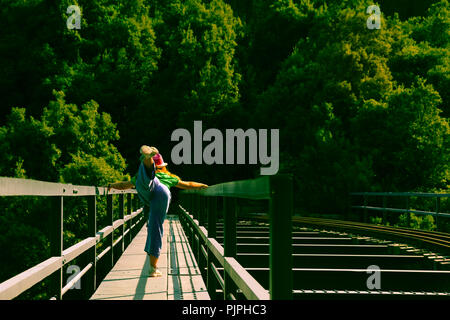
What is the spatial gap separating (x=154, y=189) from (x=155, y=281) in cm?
106

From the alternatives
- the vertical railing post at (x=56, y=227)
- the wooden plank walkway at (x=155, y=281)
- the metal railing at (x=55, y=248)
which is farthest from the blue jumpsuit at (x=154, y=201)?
the vertical railing post at (x=56, y=227)

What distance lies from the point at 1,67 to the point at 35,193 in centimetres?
4676

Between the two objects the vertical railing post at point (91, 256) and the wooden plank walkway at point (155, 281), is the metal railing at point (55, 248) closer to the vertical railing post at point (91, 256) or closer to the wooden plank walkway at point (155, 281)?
the vertical railing post at point (91, 256)

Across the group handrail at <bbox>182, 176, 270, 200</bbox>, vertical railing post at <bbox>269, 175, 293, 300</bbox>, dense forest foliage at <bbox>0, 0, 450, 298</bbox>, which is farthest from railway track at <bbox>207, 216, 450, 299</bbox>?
dense forest foliage at <bbox>0, 0, 450, 298</bbox>

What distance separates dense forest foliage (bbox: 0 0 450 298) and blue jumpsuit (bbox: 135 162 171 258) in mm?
20256

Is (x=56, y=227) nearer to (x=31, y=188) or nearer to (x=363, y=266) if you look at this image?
(x=31, y=188)

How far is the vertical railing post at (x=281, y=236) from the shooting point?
108 inches

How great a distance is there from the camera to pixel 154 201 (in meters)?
7.61

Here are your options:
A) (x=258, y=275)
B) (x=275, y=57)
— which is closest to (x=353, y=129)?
(x=275, y=57)

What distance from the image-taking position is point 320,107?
34.2 meters

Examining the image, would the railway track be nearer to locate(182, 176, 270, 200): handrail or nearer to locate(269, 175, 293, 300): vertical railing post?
locate(182, 176, 270, 200): handrail

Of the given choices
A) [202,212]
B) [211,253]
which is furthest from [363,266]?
[211,253]

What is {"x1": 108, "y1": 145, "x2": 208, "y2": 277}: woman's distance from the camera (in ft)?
24.2

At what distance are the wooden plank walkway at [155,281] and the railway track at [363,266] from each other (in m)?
0.86
